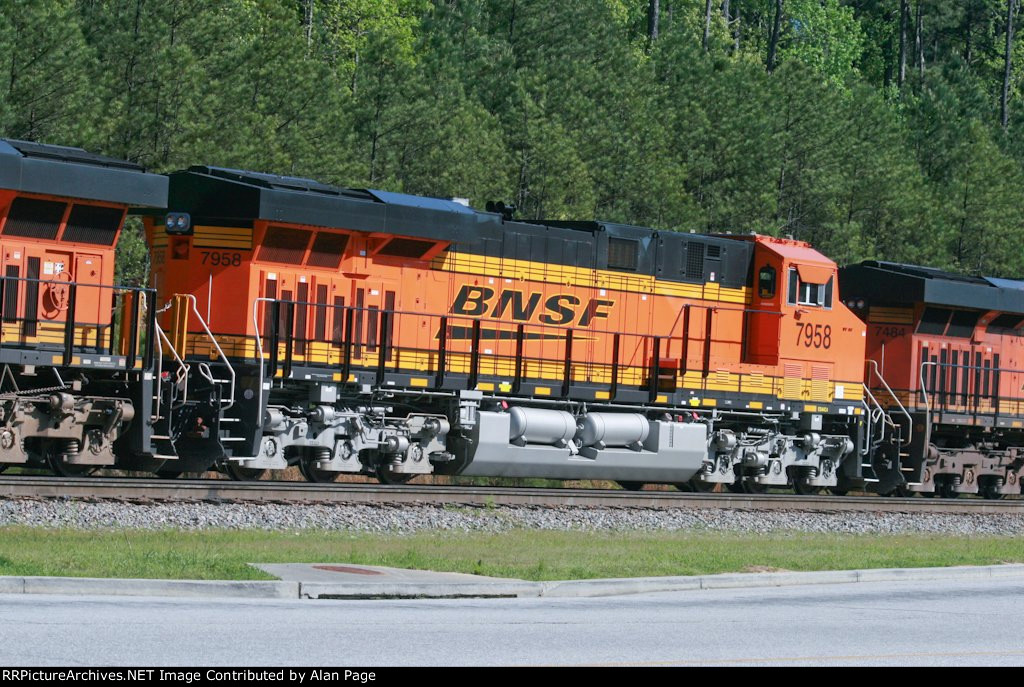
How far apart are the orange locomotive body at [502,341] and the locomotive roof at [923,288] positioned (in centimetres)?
175

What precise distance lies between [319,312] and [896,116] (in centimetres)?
4135

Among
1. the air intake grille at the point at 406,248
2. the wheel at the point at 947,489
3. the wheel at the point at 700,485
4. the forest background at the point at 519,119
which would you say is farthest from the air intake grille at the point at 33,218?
the wheel at the point at 947,489

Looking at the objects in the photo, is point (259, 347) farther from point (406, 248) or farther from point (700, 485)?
point (700, 485)

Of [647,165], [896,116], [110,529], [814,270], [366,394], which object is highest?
[896,116]

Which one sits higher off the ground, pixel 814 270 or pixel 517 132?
pixel 517 132

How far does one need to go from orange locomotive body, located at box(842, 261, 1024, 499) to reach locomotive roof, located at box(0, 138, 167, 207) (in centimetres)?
1411

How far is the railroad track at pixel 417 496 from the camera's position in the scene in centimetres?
1705

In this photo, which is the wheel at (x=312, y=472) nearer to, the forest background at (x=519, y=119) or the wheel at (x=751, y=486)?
the forest background at (x=519, y=119)

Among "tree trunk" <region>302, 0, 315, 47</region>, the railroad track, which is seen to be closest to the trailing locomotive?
the railroad track

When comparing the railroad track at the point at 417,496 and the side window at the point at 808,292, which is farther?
the side window at the point at 808,292

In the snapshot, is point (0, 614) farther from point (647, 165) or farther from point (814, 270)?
point (647, 165)

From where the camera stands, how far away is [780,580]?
546 inches

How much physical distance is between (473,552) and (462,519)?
3344 millimetres
